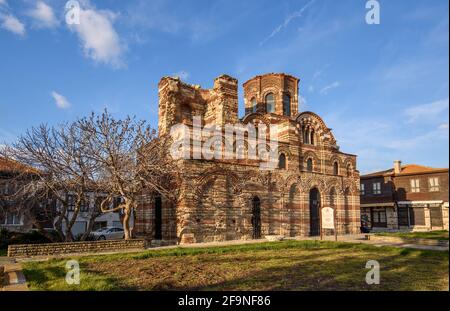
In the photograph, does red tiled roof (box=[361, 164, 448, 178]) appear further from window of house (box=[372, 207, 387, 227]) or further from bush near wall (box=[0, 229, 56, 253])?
bush near wall (box=[0, 229, 56, 253])

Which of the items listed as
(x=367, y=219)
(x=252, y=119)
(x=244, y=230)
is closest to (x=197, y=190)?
(x=244, y=230)

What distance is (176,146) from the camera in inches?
823

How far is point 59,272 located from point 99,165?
777cm

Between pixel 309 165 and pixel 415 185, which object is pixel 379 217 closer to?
pixel 415 185

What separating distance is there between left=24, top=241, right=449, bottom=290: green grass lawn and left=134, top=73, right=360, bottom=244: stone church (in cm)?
510

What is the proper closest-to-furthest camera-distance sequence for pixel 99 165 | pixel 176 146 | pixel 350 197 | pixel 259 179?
pixel 99 165 < pixel 176 146 < pixel 259 179 < pixel 350 197

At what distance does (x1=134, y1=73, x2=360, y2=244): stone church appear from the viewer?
20344mm

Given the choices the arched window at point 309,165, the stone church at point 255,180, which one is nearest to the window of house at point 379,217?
the stone church at point 255,180

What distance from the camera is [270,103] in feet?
99.0

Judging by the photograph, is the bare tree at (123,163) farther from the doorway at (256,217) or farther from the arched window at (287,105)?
the arched window at (287,105)

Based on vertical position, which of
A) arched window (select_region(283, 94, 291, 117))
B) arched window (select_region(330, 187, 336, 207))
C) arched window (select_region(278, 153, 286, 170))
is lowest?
arched window (select_region(330, 187, 336, 207))

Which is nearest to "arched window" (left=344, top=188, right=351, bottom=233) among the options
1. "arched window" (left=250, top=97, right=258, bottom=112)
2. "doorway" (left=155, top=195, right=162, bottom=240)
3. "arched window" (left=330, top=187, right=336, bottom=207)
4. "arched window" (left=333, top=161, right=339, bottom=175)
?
"arched window" (left=330, top=187, right=336, bottom=207)

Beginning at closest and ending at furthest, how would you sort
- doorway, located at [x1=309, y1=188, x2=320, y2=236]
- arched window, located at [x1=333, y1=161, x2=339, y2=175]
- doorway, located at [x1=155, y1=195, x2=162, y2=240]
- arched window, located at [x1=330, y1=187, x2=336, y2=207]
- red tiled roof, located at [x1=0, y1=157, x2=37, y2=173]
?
red tiled roof, located at [x1=0, y1=157, x2=37, y2=173], doorway, located at [x1=155, y1=195, x2=162, y2=240], doorway, located at [x1=309, y1=188, x2=320, y2=236], arched window, located at [x1=330, y1=187, x2=336, y2=207], arched window, located at [x1=333, y1=161, x2=339, y2=175]
